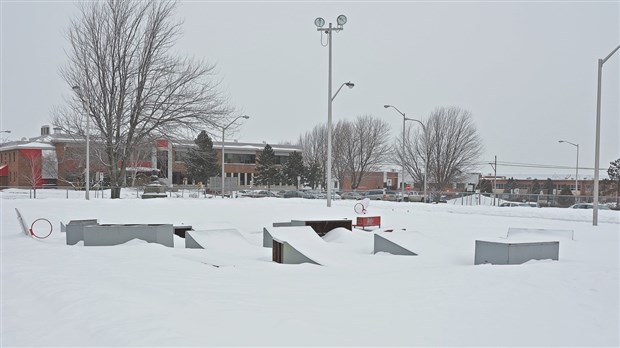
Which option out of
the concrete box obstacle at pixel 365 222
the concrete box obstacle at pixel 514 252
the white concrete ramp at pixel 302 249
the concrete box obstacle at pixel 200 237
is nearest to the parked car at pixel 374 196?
the concrete box obstacle at pixel 365 222

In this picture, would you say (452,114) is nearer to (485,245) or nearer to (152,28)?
(152,28)

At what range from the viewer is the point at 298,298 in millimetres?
7840


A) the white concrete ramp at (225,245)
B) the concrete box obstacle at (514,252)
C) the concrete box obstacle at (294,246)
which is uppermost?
the concrete box obstacle at (514,252)

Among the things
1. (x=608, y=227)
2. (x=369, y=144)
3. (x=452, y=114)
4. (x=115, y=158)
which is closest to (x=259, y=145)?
(x=369, y=144)

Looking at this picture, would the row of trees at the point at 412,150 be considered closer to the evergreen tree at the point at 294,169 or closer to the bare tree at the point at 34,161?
the evergreen tree at the point at 294,169

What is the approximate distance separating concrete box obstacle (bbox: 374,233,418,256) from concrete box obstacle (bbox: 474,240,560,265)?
2.44 metres

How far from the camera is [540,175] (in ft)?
387

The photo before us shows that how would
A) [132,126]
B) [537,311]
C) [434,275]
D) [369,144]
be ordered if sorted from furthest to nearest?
[369,144] → [132,126] → [434,275] → [537,311]

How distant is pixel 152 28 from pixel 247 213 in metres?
16.6

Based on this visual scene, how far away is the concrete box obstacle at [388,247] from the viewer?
13.3m

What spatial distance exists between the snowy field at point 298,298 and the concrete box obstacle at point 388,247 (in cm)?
29

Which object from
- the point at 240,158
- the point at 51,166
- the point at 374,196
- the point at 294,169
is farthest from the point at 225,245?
the point at 240,158

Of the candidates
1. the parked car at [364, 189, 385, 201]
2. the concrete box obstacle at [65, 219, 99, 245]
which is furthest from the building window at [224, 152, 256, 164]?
the concrete box obstacle at [65, 219, 99, 245]

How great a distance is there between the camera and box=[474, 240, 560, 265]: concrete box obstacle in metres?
10.5
